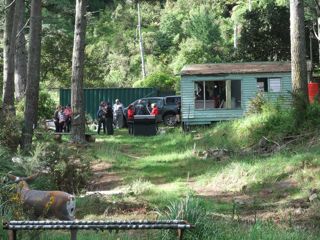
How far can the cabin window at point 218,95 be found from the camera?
97.7 feet

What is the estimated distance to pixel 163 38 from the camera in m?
71.4

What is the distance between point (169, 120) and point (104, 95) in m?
7.61

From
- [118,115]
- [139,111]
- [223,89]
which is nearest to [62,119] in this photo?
[139,111]

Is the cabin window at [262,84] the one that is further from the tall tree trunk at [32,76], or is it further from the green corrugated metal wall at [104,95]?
the tall tree trunk at [32,76]

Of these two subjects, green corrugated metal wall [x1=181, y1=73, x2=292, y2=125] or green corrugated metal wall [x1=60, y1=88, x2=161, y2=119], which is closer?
green corrugated metal wall [x1=181, y1=73, x2=292, y2=125]

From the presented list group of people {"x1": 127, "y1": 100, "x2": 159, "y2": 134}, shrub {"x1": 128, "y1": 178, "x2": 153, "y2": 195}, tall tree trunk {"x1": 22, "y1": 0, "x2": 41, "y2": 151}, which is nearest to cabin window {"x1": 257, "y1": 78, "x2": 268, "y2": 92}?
group of people {"x1": 127, "y1": 100, "x2": 159, "y2": 134}

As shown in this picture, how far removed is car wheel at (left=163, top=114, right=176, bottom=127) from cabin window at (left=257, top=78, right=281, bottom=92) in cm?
597

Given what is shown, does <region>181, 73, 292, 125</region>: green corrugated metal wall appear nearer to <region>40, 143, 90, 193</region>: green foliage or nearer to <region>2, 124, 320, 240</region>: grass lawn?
<region>2, 124, 320, 240</region>: grass lawn

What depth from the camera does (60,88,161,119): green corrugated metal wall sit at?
3932 cm

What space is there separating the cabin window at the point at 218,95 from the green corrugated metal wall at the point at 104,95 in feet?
35.6

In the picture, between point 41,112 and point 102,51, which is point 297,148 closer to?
point 41,112

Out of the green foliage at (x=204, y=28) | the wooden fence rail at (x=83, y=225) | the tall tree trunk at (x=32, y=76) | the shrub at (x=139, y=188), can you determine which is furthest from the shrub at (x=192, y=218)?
the green foliage at (x=204, y=28)

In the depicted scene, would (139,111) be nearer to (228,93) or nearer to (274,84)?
(228,93)

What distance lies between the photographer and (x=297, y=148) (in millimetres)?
15500
